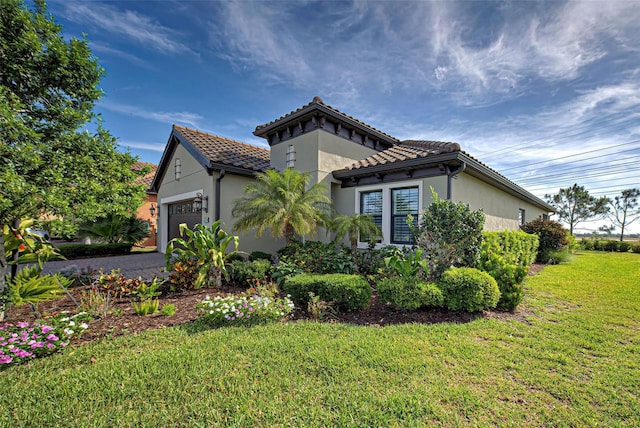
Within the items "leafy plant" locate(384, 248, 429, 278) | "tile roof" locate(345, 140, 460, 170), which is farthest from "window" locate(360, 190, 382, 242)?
"leafy plant" locate(384, 248, 429, 278)

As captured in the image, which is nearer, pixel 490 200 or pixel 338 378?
pixel 338 378

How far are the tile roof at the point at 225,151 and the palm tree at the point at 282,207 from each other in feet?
5.81

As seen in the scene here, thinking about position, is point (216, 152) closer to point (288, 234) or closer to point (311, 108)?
point (311, 108)

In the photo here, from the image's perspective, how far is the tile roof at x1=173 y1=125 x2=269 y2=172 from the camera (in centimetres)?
955

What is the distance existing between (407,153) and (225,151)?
6890 millimetres

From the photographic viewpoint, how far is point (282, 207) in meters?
8.02

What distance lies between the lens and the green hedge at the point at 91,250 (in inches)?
473

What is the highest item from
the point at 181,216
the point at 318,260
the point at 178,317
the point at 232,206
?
the point at 232,206

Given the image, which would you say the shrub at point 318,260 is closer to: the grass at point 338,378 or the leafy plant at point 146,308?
the grass at point 338,378

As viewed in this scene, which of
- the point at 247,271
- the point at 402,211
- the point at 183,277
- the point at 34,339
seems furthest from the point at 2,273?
the point at 402,211

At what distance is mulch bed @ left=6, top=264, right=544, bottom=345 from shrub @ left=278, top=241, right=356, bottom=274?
1803mm

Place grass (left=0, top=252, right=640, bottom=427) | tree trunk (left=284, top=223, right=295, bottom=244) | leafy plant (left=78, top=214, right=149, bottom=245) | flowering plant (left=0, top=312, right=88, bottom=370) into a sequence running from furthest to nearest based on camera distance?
leafy plant (left=78, top=214, right=149, bottom=245)
tree trunk (left=284, top=223, right=295, bottom=244)
flowering plant (left=0, top=312, right=88, bottom=370)
grass (left=0, top=252, right=640, bottom=427)

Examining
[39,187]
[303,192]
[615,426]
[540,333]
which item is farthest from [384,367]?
[303,192]

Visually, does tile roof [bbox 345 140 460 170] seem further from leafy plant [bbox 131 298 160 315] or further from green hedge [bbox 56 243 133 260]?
green hedge [bbox 56 243 133 260]
